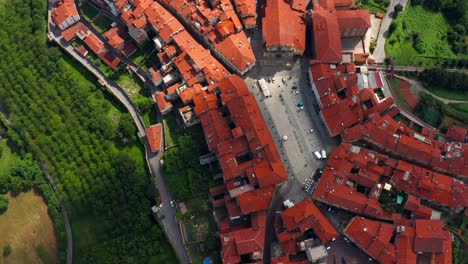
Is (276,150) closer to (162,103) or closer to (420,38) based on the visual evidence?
(162,103)

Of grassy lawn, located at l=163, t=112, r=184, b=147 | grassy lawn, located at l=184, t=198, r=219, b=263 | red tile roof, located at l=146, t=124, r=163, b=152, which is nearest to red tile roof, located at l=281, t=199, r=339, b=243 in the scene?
grassy lawn, located at l=184, t=198, r=219, b=263

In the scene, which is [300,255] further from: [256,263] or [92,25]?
[92,25]

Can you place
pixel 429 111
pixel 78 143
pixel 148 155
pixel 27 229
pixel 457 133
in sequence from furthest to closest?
pixel 78 143 → pixel 27 229 → pixel 148 155 → pixel 429 111 → pixel 457 133

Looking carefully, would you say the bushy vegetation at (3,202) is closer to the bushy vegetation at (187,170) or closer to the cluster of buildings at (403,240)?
the bushy vegetation at (187,170)

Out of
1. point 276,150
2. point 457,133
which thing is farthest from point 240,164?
point 457,133

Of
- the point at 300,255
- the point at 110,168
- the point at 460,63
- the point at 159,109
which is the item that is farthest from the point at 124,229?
the point at 460,63

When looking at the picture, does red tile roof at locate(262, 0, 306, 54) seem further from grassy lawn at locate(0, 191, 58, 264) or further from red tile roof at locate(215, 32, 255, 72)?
grassy lawn at locate(0, 191, 58, 264)

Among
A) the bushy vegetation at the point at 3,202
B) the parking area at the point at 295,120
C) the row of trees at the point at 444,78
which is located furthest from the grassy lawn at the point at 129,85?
the row of trees at the point at 444,78
